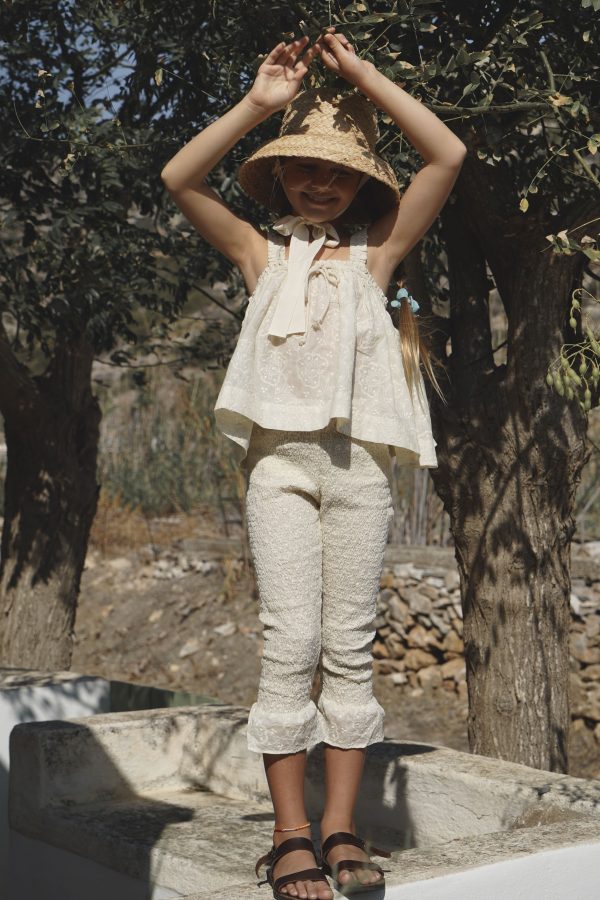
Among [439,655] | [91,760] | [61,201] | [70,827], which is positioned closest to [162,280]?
[61,201]

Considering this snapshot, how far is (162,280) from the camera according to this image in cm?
670

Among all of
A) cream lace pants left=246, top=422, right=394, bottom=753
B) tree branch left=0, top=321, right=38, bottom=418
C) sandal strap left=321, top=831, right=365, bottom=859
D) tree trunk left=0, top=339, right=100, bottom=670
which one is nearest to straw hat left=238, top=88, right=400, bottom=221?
cream lace pants left=246, top=422, right=394, bottom=753

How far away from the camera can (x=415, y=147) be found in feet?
10.5

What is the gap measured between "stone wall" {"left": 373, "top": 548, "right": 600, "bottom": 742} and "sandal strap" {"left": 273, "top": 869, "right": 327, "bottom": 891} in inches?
255

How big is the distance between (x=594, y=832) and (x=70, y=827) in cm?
165

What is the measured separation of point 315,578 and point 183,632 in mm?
8457

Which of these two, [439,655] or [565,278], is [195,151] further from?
[439,655]

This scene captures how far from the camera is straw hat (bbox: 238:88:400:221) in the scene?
10.3 ft

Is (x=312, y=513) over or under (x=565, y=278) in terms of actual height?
under

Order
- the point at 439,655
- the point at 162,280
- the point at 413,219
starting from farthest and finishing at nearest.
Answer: the point at 439,655 → the point at 162,280 → the point at 413,219

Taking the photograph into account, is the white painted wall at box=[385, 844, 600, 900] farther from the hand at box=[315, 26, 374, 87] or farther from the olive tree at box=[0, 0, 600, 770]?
the hand at box=[315, 26, 374, 87]

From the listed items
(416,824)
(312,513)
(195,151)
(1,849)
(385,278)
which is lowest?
(1,849)

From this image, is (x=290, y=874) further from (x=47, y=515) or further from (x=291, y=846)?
(x=47, y=515)

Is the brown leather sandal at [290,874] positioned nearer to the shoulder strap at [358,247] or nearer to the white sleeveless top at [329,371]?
the white sleeveless top at [329,371]
